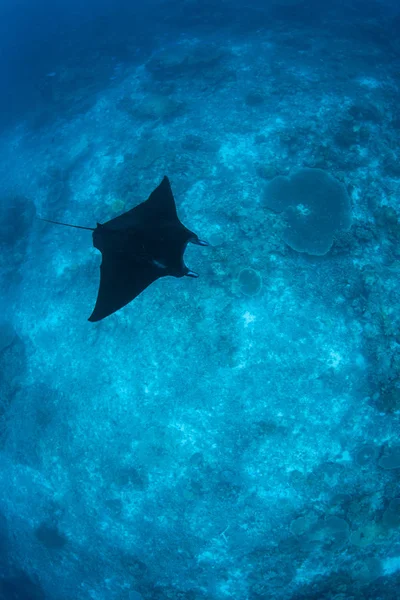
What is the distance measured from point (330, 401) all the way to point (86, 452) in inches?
219

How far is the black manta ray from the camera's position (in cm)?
437

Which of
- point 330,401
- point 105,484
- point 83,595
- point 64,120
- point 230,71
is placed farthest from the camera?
point 64,120

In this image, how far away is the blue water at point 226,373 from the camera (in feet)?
20.0

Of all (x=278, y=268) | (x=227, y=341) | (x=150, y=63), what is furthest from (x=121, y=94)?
(x=227, y=341)

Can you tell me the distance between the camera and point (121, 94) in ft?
45.4

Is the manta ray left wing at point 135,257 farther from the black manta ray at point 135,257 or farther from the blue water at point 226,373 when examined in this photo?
the blue water at point 226,373

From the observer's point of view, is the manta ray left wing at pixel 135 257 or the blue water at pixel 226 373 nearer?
the manta ray left wing at pixel 135 257

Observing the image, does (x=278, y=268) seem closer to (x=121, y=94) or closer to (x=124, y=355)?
(x=124, y=355)

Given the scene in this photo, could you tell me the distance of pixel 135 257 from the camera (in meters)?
4.54

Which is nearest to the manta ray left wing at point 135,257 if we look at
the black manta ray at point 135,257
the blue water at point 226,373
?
the black manta ray at point 135,257

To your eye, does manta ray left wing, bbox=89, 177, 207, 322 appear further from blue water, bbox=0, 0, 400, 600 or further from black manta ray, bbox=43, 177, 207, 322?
blue water, bbox=0, 0, 400, 600

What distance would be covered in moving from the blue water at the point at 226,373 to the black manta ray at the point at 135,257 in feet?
8.83

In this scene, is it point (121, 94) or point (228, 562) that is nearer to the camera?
point (228, 562)

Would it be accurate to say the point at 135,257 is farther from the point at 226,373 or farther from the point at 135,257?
the point at 226,373
